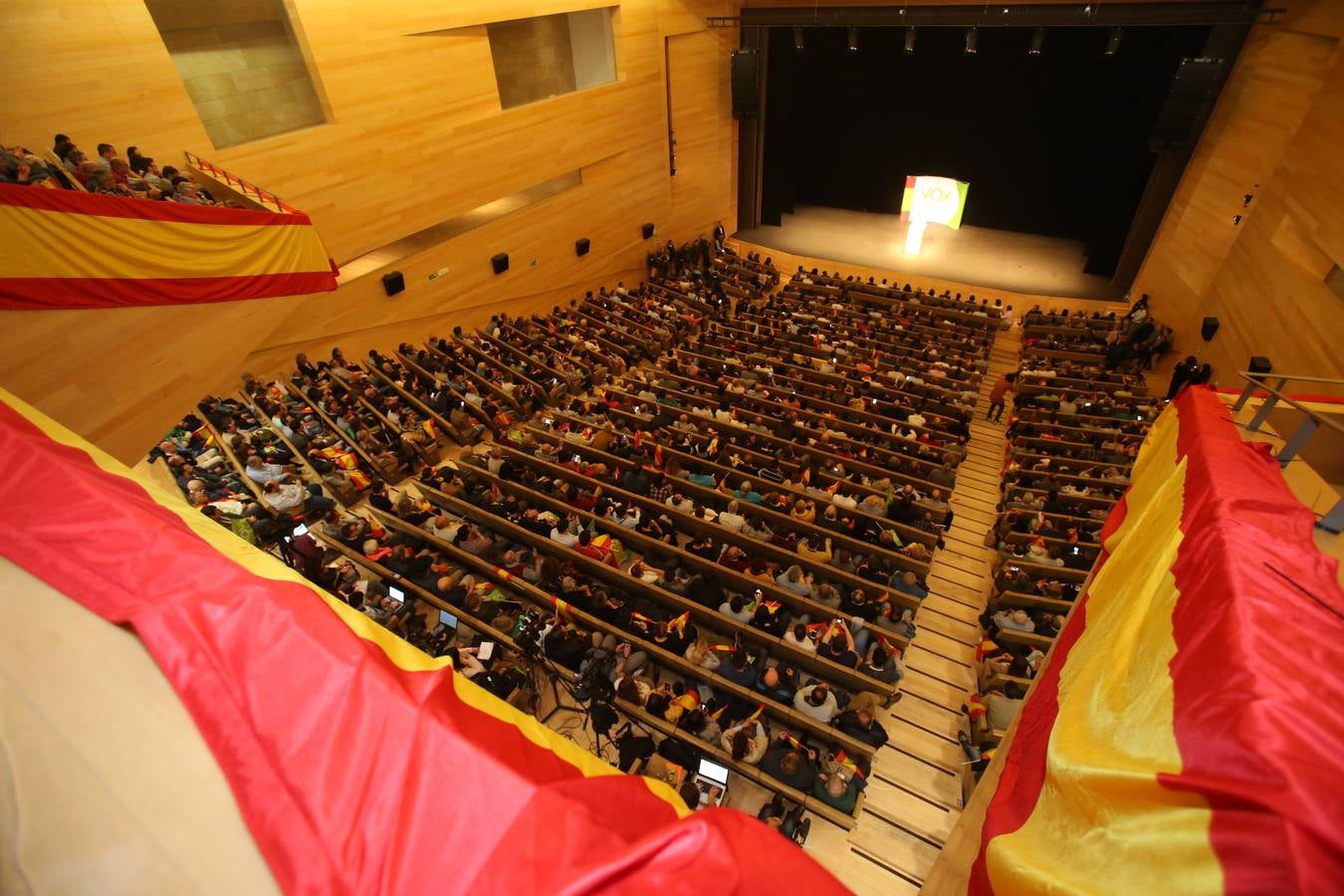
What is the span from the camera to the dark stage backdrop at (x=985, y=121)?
50.5ft

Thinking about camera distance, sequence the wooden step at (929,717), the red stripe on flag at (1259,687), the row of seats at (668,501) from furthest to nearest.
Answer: the wooden step at (929,717)
the row of seats at (668,501)
the red stripe on flag at (1259,687)

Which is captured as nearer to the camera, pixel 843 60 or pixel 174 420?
pixel 174 420

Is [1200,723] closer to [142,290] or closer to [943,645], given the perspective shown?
[943,645]

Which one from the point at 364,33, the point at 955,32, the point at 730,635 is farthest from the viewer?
the point at 955,32

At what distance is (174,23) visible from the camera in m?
8.72

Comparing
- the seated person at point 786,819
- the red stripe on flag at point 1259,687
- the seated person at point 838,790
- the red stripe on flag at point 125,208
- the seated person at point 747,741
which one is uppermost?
the red stripe on flag at point 125,208

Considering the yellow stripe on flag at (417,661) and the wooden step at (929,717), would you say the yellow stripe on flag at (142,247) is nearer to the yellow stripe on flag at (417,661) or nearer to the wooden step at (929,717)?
the yellow stripe on flag at (417,661)

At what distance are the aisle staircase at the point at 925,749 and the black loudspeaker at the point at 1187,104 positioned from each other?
1023cm

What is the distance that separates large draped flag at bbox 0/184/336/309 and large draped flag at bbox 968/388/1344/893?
7.29 m

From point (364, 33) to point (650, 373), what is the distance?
7.14 metres

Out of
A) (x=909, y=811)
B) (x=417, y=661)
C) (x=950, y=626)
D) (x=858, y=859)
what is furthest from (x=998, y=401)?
(x=417, y=661)

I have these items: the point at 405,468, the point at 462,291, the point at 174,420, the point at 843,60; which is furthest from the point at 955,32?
the point at 174,420

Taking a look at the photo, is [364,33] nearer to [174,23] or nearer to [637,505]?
[174,23]

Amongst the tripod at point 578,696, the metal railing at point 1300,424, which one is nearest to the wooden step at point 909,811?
the tripod at point 578,696
